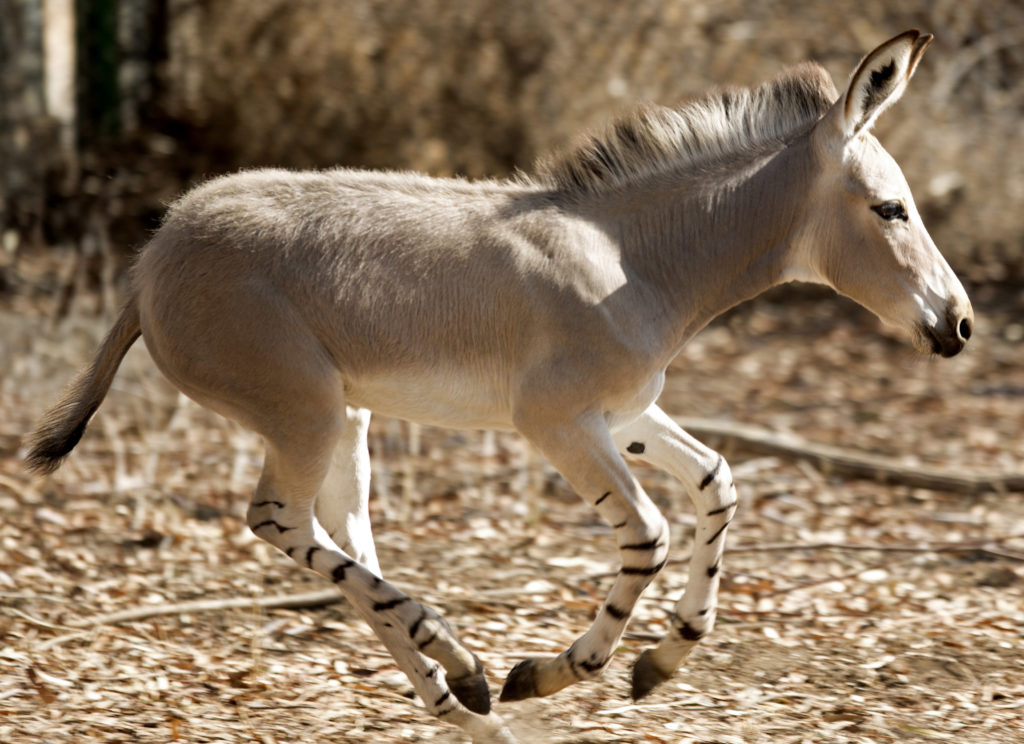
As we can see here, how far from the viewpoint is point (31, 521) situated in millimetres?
6926

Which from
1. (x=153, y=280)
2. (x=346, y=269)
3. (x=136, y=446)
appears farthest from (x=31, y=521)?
(x=346, y=269)

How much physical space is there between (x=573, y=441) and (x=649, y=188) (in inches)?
41.0

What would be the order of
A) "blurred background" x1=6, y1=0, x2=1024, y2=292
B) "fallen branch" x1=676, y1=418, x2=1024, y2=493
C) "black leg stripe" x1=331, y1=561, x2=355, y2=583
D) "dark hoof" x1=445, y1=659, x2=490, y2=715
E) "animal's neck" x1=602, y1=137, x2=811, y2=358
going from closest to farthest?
"dark hoof" x1=445, y1=659, x2=490, y2=715 → "black leg stripe" x1=331, y1=561, x2=355, y2=583 → "animal's neck" x1=602, y1=137, x2=811, y2=358 → "fallen branch" x1=676, y1=418, x2=1024, y2=493 → "blurred background" x1=6, y1=0, x2=1024, y2=292

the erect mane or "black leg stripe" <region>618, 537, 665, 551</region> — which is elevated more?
the erect mane

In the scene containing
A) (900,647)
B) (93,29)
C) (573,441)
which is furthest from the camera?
(93,29)

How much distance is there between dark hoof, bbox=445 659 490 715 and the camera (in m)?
4.60

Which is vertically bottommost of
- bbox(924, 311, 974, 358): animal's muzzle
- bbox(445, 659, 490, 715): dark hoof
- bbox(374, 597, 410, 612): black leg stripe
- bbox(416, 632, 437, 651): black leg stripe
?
bbox(445, 659, 490, 715): dark hoof

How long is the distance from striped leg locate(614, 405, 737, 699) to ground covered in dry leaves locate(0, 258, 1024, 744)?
228mm

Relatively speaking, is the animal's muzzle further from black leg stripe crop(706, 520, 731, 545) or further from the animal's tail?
the animal's tail

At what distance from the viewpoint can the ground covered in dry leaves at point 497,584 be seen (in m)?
4.99

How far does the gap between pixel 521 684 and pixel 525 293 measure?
1425 mm

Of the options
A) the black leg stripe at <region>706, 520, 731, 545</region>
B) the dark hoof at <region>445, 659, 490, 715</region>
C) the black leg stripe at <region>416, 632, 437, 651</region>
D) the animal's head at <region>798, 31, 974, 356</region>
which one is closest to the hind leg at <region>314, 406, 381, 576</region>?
the black leg stripe at <region>416, 632, 437, 651</region>

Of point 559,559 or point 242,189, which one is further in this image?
point 559,559

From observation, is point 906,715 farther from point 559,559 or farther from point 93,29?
point 93,29
